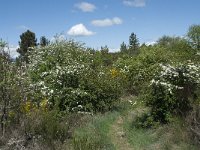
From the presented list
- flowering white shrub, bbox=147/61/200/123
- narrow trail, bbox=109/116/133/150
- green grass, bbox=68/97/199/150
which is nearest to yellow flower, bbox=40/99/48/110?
green grass, bbox=68/97/199/150

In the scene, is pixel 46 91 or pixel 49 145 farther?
pixel 46 91

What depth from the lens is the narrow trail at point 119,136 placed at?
409 inches

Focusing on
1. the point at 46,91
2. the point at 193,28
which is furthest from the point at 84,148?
the point at 193,28

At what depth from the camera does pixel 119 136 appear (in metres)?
11.5

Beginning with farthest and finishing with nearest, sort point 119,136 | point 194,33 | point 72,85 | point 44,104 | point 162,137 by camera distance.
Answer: point 194,33, point 72,85, point 44,104, point 119,136, point 162,137

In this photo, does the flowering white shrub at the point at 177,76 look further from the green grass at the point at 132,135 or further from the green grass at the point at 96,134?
the green grass at the point at 96,134

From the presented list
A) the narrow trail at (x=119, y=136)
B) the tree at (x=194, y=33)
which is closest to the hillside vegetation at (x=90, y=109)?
the narrow trail at (x=119, y=136)

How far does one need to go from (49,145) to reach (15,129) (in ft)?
5.22

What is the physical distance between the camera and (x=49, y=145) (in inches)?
385

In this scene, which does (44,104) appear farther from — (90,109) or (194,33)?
(194,33)

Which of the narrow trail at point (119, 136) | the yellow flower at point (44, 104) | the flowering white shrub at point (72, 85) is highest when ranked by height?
the flowering white shrub at point (72, 85)

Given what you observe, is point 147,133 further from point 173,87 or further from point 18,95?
point 18,95

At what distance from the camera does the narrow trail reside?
10.4m

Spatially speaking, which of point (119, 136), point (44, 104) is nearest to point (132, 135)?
point (119, 136)
